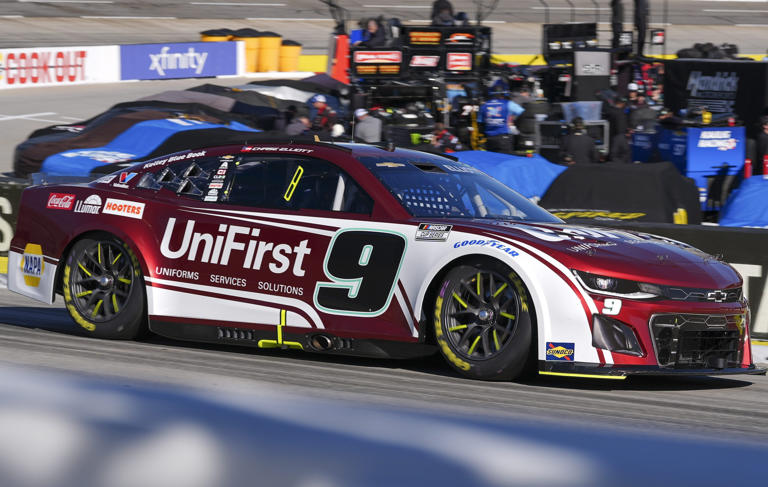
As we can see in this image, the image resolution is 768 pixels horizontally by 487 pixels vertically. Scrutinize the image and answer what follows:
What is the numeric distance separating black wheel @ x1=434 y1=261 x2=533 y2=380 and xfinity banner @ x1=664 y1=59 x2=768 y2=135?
14.4 m

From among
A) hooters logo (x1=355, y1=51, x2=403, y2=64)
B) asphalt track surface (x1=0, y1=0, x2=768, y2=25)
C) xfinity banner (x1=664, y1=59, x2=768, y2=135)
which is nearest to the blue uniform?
xfinity banner (x1=664, y1=59, x2=768, y2=135)

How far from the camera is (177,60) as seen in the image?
3578 centimetres

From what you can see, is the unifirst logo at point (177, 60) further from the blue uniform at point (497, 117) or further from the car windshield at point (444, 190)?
the car windshield at point (444, 190)

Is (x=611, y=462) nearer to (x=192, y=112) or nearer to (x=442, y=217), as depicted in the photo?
(x=442, y=217)

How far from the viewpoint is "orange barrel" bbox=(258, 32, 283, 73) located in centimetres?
3722

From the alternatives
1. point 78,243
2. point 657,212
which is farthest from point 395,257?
point 657,212

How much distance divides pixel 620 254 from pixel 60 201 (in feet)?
12.8

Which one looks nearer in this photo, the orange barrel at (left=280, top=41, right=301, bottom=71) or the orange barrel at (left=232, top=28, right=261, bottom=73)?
the orange barrel at (left=232, top=28, right=261, bottom=73)

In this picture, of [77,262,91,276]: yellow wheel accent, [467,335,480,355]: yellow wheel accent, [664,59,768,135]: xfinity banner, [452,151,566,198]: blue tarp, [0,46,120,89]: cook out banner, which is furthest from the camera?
[0,46,120,89]: cook out banner

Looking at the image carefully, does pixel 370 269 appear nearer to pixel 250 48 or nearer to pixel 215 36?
pixel 250 48

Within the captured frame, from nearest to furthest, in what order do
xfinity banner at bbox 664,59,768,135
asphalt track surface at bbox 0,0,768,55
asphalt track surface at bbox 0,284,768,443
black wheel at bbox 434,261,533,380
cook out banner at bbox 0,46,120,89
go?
1. asphalt track surface at bbox 0,284,768,443
2. black wheel at bbox 434,261,533,380
3. xfinity banner at bbox 664,59,768,135
4. cook out banner at bbox 0,46,120,89
5. asphalt track surface at bbox 0,0,768,55

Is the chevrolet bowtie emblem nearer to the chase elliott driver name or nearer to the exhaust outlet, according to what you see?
the exhaust outlet

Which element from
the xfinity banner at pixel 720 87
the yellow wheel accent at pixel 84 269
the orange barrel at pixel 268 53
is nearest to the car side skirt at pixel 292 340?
the yellow wheel accent at pixel 84 269

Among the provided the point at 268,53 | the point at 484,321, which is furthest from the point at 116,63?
the point at 484,321
